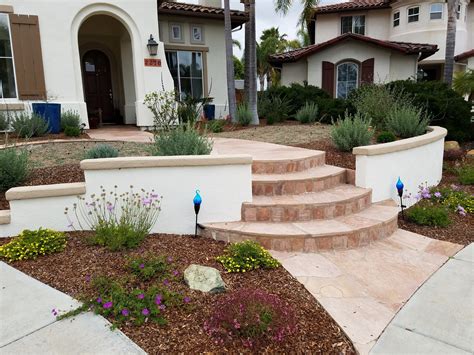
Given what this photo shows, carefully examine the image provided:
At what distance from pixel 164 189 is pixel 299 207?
5.06 ft

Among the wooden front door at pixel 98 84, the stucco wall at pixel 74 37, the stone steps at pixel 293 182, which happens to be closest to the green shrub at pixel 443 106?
the stone steps at pixel 293 182

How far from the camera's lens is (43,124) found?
309 inches

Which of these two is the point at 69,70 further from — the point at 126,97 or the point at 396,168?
the point at 396,168

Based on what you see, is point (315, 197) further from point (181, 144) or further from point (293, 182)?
point (181, 144)

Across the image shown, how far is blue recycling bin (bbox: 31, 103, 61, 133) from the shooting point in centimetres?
827

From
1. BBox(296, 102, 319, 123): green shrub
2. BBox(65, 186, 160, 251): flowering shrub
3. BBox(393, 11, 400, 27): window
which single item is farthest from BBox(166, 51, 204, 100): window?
BBox(393, 11, 400, 27): window

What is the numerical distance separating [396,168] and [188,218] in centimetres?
314

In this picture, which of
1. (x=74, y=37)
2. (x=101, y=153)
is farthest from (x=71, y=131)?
(x=101, y=153)

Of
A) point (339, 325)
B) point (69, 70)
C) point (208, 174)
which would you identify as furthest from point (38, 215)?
point (69, 70)

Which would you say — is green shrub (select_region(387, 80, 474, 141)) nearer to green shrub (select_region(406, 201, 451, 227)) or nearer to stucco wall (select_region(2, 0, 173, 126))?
green shrub (select_region(406, 201, 451, 227))

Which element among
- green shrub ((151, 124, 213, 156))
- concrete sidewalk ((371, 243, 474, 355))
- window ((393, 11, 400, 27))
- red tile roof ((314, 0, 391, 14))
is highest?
red tile roof ((314, 0, 391, 14))

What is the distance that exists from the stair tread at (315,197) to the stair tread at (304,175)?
22 centimetres

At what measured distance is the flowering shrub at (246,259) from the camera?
133 inches

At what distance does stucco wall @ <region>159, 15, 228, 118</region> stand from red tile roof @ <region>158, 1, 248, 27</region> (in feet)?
1.00
